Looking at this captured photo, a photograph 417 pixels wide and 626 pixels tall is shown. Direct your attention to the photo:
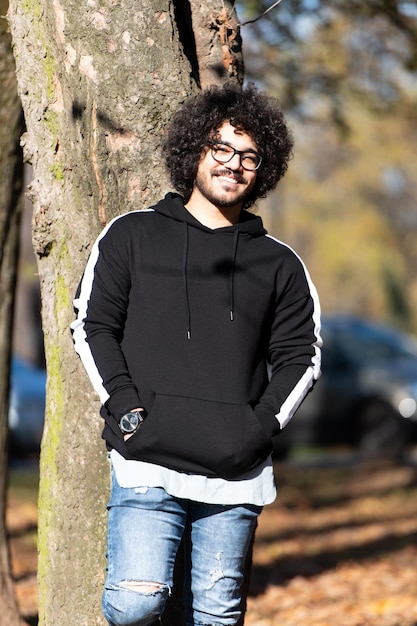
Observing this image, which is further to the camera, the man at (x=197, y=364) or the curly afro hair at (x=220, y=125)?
the curly afro hair at (x=220, y=125)

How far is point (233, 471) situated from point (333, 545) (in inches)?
241

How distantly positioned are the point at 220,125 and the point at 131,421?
1205mm

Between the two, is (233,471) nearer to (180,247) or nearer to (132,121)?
(180,247)

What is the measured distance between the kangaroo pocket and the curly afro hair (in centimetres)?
94

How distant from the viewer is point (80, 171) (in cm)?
394

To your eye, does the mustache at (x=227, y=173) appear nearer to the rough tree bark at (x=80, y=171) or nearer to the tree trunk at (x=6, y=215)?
the rough tree bark at (x=80, y=171)

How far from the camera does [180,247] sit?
3.54 m

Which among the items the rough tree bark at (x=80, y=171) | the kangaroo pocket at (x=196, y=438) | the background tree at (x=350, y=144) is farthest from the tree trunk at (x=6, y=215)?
the background tree at (x=350, y=144)

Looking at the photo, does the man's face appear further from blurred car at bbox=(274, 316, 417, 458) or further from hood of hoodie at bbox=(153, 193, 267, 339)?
blurred car at bbox=(274, 316, 417, 458)

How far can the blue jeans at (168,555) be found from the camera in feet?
10.9

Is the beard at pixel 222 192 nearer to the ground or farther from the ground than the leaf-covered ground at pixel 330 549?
farther from the ground

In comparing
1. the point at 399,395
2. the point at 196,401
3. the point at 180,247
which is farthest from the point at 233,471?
the point at 399,395

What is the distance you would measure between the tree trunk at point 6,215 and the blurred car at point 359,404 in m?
8.29

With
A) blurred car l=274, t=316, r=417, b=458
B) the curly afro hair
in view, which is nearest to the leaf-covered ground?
blurred car l=274, t=316, r=417, b=458
